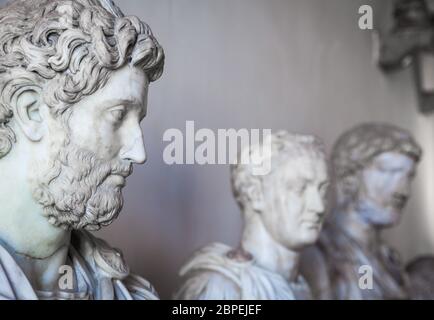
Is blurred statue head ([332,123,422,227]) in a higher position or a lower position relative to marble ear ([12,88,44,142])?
lower

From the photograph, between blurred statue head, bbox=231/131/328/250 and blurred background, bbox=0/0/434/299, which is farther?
blurred background, bbox=0/0/434/299

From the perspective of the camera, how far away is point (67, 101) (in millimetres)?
2482

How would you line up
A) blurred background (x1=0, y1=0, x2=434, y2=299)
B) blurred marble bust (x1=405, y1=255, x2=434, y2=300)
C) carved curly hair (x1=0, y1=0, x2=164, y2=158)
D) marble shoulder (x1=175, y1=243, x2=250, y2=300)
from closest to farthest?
1. carved curly hair (x1=0, y1=0, x2=164, y2=158)
2. marble shoulder (x1=175, y1=243, x2=250, y2=300)
3. blurred background (x1=0, y1=0, x2=434, y2=299)
4. blurred marble bust (x1=405, y1=255, x2=434, y2=300)

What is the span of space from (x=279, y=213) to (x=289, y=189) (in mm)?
104

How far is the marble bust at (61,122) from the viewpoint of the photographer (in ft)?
8.09

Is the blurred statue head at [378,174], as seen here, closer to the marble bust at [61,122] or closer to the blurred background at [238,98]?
the blurred background at [238,98]

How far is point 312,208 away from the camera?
3.82 metres

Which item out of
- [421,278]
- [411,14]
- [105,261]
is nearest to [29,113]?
[105,261]

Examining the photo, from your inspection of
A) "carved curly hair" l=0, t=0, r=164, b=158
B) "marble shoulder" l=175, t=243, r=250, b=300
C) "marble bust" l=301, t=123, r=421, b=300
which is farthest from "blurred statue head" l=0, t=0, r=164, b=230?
"marble bust" l=301, t=123, r=421, b=300

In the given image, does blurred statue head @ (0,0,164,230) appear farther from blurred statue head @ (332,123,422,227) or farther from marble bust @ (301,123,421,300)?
blurred statue head @ (332,123,422,227)

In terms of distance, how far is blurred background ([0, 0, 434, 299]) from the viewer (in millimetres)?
4617

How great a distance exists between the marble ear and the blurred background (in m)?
1.87

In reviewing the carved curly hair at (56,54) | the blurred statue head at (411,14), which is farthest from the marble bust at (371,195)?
the carved curly hair at (56,54)

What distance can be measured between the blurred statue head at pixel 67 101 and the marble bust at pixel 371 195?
2369 millimetres
